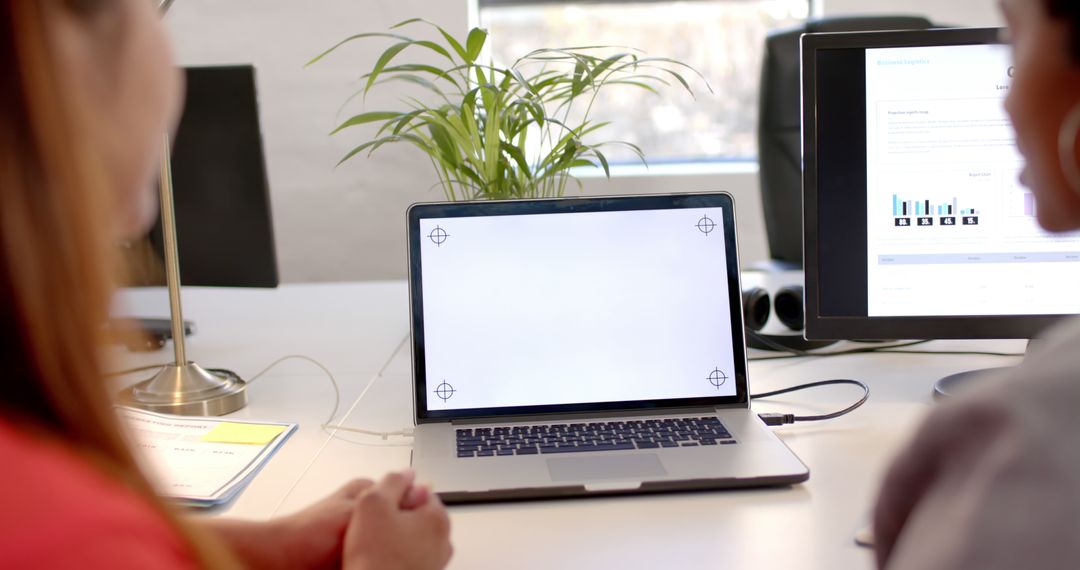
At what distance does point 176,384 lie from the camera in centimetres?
115

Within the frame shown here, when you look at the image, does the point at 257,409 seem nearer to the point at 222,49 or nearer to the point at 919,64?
the point at 919,64

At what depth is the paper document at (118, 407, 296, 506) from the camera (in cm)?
87

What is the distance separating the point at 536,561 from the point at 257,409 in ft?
1.86

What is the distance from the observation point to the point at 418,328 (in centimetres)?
103

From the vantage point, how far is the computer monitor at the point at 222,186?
1352mm

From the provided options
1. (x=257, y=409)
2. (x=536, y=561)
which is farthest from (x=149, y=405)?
(x=536, y=561)

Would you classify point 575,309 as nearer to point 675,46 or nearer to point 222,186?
point 222,186

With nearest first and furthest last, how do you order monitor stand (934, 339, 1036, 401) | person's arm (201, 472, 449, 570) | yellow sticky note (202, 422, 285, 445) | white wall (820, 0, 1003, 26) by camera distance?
person's arm (201, 472, 449, 570) → yellow sticky note (202, 422, 285, 445) → monitor stand (934, 339, 1036, 401) → white wall (820, 0, 1003, 26)

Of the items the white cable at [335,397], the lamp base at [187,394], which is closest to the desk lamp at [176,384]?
the lamp base at [187,394]

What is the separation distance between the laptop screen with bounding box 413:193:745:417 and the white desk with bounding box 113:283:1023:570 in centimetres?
12

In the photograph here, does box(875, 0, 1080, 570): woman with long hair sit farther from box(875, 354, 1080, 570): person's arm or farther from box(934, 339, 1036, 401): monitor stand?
box(934, 339, 1036, 401): monitor stand

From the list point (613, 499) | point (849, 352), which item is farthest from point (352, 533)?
point (849, 352)

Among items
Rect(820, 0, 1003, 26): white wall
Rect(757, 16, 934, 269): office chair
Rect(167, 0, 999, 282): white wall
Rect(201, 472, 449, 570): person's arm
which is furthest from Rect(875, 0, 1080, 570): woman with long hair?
Rect(820, 0, 1003, 26): white wall

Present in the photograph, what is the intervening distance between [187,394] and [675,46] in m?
2.81
